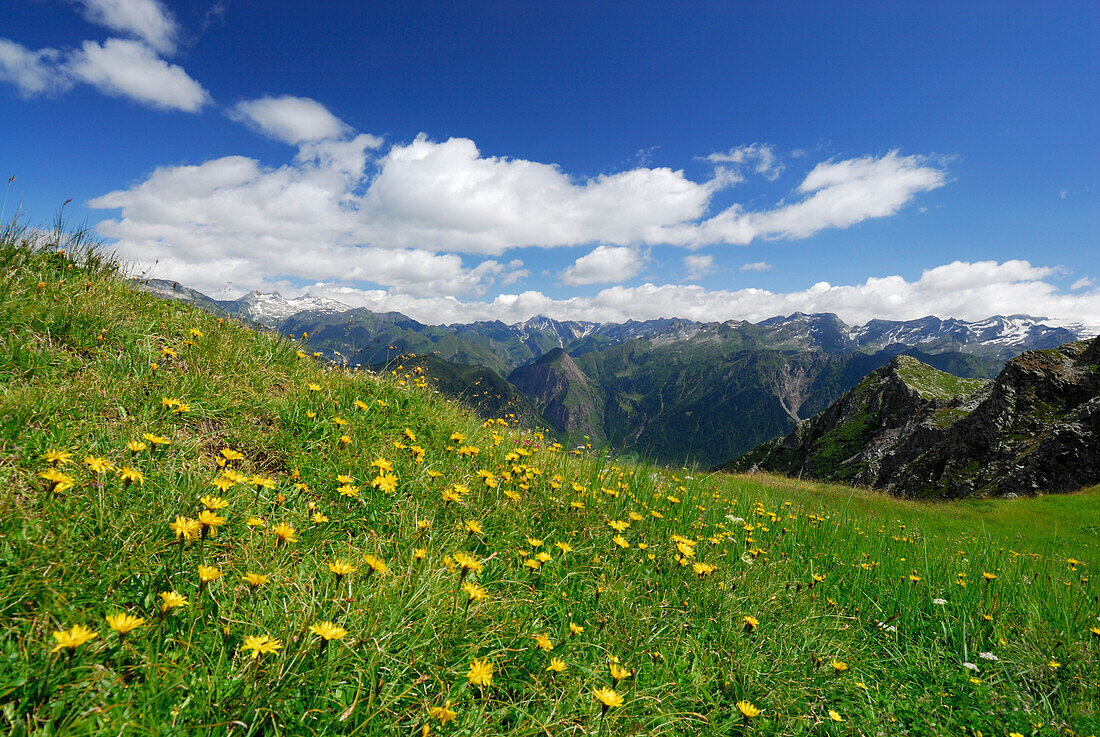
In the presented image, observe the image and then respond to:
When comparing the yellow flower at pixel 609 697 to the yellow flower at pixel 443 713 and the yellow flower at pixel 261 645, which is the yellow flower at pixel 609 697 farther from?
the yellow flower at pixel 261 645

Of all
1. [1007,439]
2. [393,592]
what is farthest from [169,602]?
[1007,439]

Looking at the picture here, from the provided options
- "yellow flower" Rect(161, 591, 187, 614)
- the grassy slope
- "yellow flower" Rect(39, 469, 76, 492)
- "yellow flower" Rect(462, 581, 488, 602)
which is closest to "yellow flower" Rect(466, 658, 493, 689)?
the grassy slope

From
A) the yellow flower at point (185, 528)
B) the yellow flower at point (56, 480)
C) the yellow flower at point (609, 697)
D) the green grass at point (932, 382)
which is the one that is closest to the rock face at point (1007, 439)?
the green grass at point (932, 382)

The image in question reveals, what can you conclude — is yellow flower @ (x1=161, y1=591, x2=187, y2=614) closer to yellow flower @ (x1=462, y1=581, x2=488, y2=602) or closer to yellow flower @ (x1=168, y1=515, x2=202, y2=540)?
yellow flower @ (x1=168, y1=515, x2=202, y2=540)

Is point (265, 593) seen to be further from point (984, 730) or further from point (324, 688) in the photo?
point (984, 730)

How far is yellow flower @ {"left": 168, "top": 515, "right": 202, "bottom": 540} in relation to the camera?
2326 millimetres

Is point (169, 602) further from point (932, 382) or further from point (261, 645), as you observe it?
point (932, 382)

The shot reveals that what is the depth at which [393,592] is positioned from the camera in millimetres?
2766

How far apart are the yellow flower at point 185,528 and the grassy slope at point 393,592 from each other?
0.12m

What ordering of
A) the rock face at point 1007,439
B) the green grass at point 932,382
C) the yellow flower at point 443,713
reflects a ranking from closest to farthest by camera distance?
the yellow flower at point 443,713, the rock face at point 1007,439, the green grass at point 932,382

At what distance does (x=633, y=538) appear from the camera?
195 inches

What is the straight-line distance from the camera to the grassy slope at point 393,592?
6.95 ft

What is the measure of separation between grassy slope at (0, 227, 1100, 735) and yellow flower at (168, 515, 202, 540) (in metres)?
0.12

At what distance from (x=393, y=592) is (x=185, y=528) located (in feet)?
3.82
